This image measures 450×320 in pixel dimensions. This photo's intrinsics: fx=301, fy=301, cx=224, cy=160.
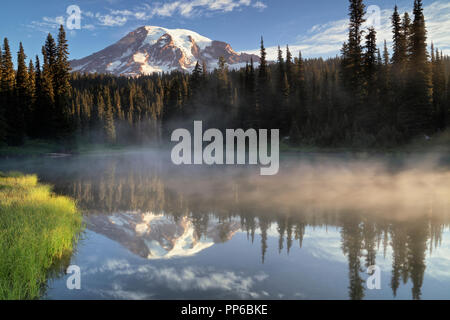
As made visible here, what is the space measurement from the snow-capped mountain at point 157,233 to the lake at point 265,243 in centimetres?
4

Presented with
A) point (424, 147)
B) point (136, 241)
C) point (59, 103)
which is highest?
point (59, 103)

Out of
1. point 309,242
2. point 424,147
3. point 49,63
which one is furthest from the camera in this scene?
point 49,63

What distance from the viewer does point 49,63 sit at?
63094 mm

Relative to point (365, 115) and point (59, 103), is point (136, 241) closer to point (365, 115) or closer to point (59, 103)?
point (365, 115)

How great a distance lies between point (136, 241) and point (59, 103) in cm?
5687

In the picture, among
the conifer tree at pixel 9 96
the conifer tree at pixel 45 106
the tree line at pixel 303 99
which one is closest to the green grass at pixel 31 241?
the tree line at pixel 303 99

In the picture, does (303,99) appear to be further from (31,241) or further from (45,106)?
(31,241)

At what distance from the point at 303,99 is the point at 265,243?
50.9 m

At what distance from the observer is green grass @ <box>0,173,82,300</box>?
21.2 feet

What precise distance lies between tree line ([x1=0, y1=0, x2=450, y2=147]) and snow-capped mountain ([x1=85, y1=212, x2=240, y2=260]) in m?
33.7

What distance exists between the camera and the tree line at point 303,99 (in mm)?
38375

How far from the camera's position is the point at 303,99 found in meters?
57.1

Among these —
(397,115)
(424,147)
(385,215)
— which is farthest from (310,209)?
(397,115)
